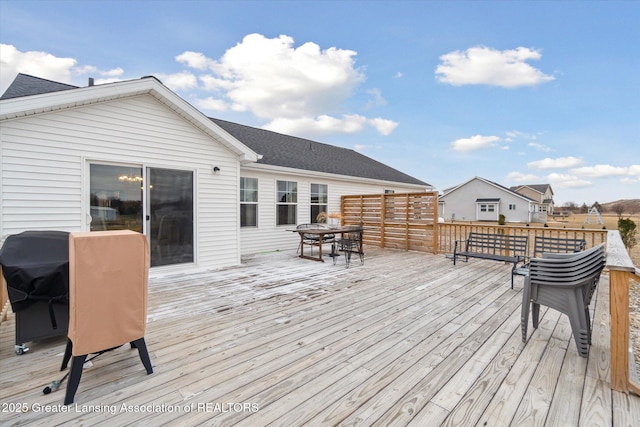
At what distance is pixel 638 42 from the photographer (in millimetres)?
7512

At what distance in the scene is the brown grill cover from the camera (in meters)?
1.79

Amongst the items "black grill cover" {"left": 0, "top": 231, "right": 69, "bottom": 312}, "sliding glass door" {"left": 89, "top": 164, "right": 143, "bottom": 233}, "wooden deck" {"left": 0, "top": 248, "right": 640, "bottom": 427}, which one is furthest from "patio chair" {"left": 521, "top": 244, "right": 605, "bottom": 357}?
"sliding glass door" {"left": 89, "top": 164, "right": 143, "bottom": 233}

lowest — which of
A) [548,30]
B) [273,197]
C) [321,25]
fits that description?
[273,197]

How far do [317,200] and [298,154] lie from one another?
1.85 meters

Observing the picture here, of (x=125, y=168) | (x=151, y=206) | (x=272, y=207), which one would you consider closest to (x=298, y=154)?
(x=272, y=207)

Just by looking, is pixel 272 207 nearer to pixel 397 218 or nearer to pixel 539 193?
pixel 397 218

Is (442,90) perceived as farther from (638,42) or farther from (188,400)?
(188,400)

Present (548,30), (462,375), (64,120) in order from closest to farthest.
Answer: (462,375)
(64,120)
(548,30)

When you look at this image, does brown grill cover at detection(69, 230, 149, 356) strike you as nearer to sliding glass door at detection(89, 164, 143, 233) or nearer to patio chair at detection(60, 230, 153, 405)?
patio chair at detection(60, 230, 153, 405)

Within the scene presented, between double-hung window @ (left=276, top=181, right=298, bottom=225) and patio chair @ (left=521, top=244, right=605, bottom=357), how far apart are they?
21.6 ft

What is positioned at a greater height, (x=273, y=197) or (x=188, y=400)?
(x=273, y=197)

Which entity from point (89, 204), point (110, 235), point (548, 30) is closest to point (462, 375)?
point (110, 235)

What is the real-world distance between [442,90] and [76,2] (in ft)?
39.2

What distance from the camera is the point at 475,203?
28031 millimetres
